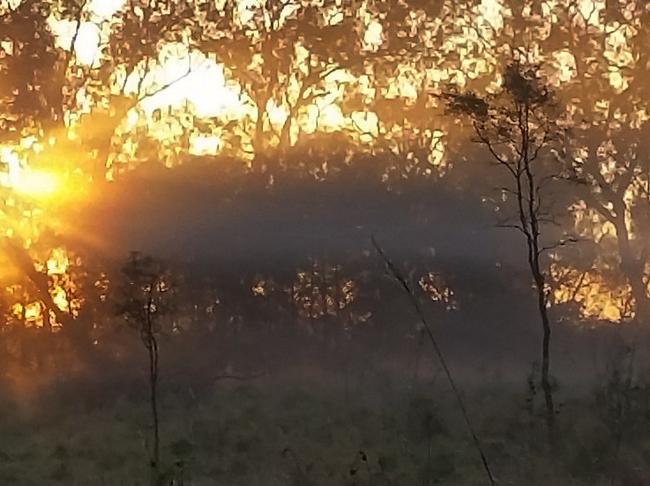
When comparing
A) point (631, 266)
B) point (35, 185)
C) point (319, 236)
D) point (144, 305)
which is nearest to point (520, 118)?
point (144, 305)

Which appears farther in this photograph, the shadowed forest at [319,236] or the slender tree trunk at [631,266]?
the slender tree trunk at [631,266]

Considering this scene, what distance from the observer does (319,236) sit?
26188 millimetres

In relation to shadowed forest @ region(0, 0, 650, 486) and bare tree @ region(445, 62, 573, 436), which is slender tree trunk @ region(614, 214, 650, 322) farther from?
bare tree @ region(445, 62, 573, 436)

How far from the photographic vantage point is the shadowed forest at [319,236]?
1845 centimetres

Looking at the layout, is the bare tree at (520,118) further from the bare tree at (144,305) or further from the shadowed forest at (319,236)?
the bare tree at (144,305)

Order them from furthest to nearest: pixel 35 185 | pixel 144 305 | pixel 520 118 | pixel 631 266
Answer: pixel 631 266 → pixel 35 185 → pixel 520 118 → pixel 144 305

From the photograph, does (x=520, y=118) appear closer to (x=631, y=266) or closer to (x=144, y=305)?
(x=144, y=305)

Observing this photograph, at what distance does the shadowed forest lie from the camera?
727 inches

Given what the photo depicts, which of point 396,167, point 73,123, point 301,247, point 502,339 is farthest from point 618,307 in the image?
point 73,123

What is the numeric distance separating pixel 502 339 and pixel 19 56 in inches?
518

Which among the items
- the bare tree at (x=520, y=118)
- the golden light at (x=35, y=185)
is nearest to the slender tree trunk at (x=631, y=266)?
the bare tree at (x=520, y=118)

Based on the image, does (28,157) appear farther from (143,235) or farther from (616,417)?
(616,417)

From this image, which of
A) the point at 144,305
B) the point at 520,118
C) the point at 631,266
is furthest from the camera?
the point at 631,266

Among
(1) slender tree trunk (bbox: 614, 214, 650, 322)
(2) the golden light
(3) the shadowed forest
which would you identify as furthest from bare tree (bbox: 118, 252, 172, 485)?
(1) slender tree trunk (bbox: 614, 214, 650, 322)
